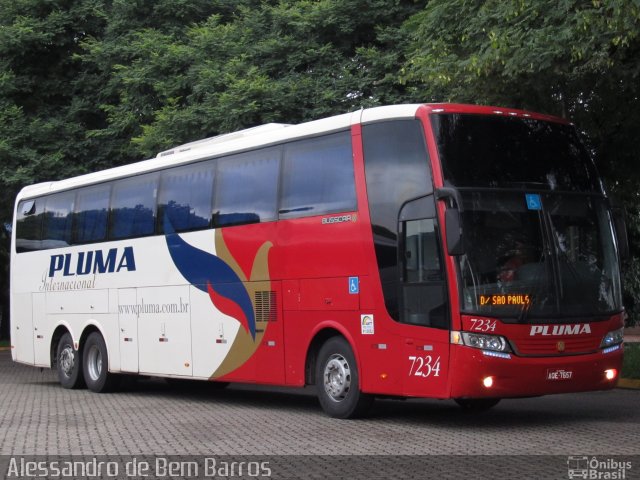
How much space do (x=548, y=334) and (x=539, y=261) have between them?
33.0 inches

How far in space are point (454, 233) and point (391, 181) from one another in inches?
55.6

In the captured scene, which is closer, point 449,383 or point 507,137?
point 449,383

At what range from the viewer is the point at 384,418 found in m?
13.8

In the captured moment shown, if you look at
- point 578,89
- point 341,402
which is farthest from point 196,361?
point 578,89

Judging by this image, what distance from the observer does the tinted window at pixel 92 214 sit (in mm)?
19297

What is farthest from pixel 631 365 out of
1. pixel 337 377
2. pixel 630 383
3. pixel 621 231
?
pixel 337 377

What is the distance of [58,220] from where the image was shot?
20.8 metres

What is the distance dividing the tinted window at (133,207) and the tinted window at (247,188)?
6.82ft

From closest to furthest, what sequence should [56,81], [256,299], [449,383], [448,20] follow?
[449,383] → [256,299] → [448,20] → [56,81]

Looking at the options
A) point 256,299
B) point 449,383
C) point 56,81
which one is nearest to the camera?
point 449,383

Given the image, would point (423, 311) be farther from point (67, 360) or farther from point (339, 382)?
point (67, 360)

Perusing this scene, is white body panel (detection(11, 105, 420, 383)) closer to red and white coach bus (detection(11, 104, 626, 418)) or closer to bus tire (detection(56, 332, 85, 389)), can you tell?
red and white coach bus (detection(11, 104, 626, 418))

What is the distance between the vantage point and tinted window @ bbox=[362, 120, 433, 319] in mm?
12797

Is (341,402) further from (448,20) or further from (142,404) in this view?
(448,20)
